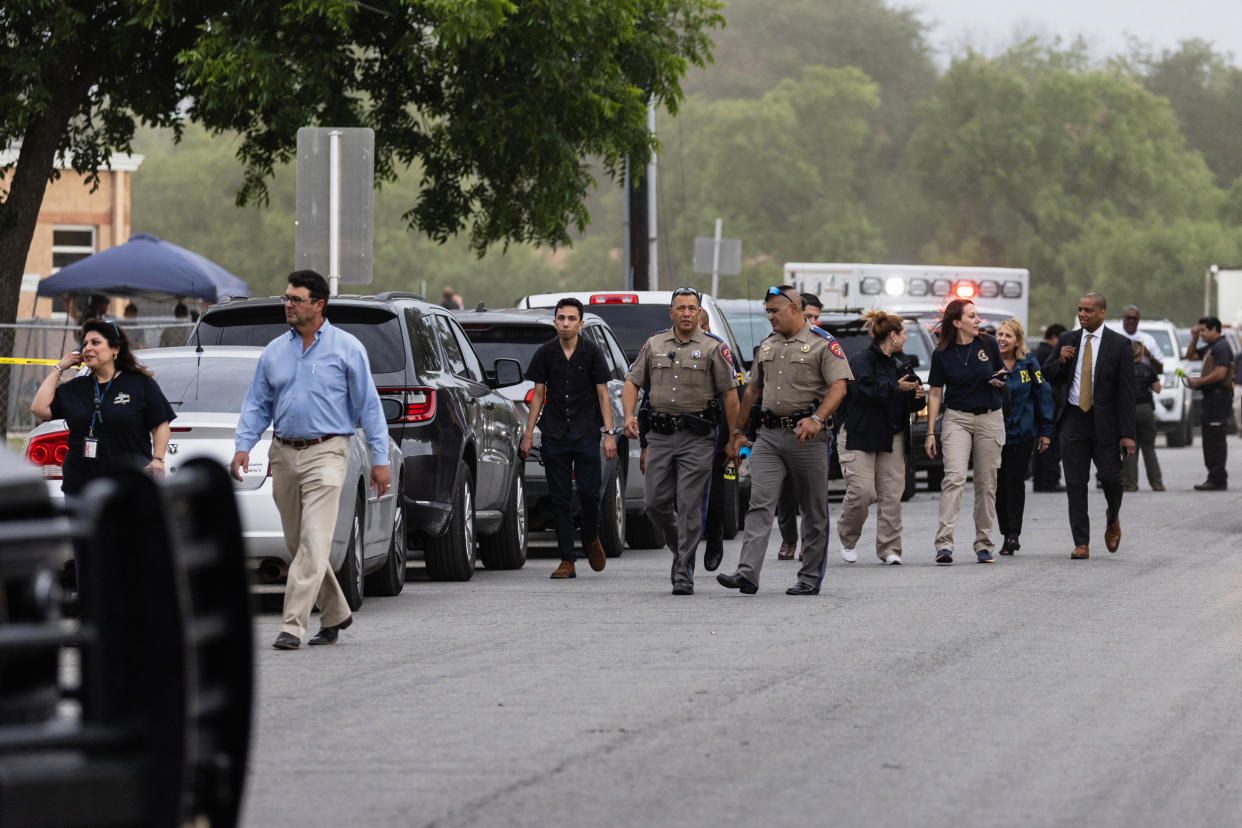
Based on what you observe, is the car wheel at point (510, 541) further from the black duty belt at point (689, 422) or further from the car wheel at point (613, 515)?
the black duty belt at point (689, 422)

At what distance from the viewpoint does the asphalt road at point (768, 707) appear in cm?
698

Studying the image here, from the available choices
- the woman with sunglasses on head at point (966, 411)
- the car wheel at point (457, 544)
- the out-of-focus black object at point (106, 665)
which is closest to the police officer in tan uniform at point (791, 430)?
the car wheel at point (457, 544)

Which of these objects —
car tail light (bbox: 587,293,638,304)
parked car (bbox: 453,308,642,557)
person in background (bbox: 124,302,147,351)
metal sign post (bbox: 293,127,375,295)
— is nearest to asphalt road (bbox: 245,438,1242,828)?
parked car (bbox: 453,308,642,557)

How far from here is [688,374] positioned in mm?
13883

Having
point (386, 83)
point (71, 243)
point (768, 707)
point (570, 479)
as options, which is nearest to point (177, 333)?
point (386, 83)

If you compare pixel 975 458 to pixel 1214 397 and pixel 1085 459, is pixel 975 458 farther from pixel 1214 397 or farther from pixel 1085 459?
pixel 1214 397

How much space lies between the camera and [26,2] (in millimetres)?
21156

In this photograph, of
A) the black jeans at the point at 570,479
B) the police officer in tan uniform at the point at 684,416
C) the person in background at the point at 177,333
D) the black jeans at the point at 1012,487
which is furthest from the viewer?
the person in background at the point at 177,333

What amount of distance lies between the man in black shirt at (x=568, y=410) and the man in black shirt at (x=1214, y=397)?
1177 centimetres

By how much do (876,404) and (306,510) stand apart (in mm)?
6336

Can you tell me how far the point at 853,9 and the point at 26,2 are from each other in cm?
9856

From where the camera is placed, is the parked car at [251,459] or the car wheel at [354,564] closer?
the parked car at [251,459]

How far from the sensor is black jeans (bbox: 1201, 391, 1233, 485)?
2520 centimetres

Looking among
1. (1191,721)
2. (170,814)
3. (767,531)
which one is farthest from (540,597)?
(170,814)
